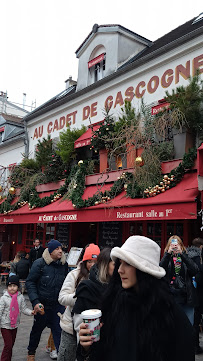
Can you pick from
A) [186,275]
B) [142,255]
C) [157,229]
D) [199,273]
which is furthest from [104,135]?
[142,255]

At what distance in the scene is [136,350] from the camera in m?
1.73

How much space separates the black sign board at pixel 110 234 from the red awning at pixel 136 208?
1464 millimetres

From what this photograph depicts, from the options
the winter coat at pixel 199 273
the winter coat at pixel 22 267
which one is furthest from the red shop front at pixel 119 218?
the winter coat at pixel 22 267

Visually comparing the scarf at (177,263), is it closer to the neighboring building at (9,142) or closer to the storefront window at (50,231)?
the storefront window at (50,231)

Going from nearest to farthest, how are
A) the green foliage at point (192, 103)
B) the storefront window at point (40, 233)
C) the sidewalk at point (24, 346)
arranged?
the sidewalk at point (24, 346) → the green foliage at point (192, 103) → the storefront window at point (40, 233)

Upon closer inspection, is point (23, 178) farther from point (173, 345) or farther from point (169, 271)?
point (173, 345)

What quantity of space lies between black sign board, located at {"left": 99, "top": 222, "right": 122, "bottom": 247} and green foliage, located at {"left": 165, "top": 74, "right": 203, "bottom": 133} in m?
4.12

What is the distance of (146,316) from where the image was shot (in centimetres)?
177

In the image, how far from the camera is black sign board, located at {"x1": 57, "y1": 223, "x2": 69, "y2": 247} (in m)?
13.0

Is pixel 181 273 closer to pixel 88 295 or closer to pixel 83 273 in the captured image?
pixel 83 273

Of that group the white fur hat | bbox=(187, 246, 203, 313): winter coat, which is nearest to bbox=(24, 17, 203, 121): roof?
bbox=(187, 246, 203, 313): winter coat

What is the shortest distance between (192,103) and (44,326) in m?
6.37

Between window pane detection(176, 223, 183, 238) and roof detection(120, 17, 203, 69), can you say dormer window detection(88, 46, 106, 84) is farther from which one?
window pane detection(176, 223, 183, 238)

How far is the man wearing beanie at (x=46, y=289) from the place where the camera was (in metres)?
4.79
